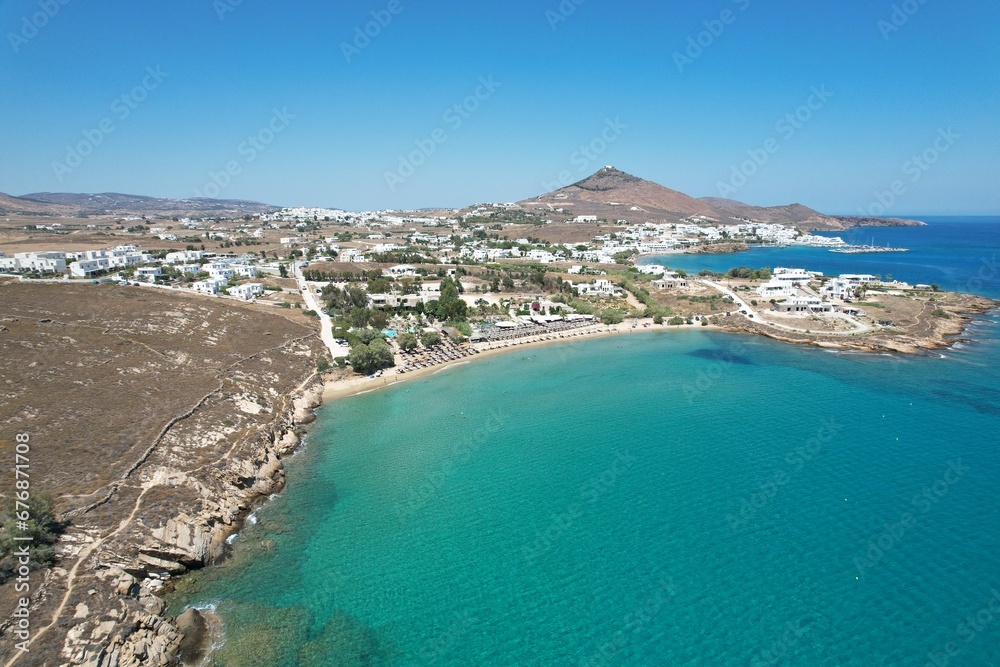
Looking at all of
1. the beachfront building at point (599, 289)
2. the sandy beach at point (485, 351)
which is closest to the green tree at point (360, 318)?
the sandy beach at point (485, 351)

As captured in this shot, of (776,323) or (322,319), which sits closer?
(322,319)

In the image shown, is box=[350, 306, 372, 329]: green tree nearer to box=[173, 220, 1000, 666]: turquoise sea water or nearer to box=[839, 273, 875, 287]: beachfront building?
box=[173, 220, 1000, 666]: turquoise sea water

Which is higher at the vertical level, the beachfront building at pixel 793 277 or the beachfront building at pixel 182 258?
the beachfront building at pixel 182 258

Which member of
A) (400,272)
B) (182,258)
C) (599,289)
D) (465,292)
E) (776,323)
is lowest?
(776,323)

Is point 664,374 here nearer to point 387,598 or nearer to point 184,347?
point 387,598

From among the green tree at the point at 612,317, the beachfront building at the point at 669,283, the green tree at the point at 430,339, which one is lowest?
the green tree at the point at 612,317

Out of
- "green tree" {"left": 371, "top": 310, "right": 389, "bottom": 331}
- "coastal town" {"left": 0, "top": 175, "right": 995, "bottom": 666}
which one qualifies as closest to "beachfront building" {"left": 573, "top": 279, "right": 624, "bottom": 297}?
"coastal town" {"left": 0, "top": 175, "right": 995, "bottom": 666}

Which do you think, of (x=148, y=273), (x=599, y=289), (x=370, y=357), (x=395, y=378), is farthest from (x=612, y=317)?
(x=148, y=273)

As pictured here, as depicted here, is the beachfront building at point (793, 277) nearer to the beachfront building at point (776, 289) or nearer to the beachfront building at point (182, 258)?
the beachfront building at point (776, 289)

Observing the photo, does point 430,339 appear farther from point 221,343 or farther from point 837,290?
point 837,290
